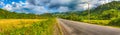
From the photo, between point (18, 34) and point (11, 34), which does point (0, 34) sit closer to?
point (11, 34)

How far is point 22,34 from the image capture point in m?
9.47

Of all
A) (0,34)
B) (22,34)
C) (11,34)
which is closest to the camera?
(0,34)

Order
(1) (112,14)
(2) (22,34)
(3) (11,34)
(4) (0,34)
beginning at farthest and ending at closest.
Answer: (1) (112,14)
(2) (22,34)
(3) (11,34)
(4) (0,34)

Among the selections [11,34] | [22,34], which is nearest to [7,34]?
[11,34]

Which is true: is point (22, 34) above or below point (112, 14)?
above

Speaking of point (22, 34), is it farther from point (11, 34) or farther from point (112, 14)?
point (112, 14)

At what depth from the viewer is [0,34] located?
793 centimetres

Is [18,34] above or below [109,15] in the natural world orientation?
above

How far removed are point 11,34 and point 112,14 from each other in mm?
155394

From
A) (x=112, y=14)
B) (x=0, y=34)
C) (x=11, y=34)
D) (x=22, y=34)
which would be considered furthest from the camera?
(x=112, y=14)

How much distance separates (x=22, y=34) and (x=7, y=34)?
3.15 ft

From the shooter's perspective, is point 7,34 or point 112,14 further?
point 112,14

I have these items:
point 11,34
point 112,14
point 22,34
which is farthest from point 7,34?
point 112,14

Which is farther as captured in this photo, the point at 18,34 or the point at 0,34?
the point at 18,34
